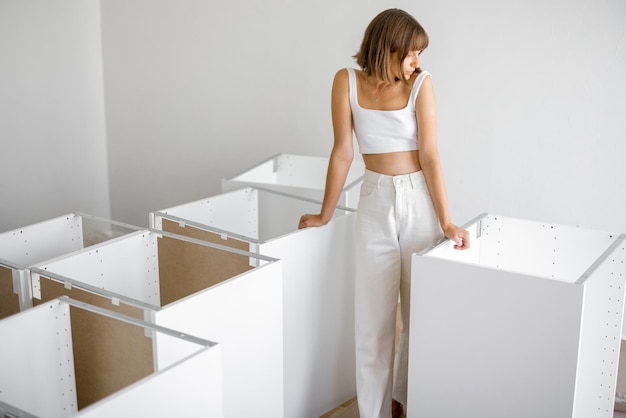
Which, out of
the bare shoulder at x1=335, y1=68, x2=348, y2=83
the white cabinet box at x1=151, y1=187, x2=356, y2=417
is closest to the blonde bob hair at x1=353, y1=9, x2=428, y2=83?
the bare shoulder at x1=335, y1=68, x2=348, y2=83

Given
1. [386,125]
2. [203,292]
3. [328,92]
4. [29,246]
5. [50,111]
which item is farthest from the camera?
[50,111]

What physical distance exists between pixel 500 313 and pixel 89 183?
11.1ft

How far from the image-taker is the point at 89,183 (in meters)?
4.80

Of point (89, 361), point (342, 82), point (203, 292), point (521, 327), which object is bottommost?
point (89, 361)

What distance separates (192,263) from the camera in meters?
2.52

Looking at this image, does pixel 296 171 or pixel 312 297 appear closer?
pixel 312 297

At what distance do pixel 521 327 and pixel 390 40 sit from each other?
909mm

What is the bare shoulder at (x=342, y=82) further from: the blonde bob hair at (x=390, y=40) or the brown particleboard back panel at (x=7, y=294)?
the brown particleboard back panel at (x=7, y=294)

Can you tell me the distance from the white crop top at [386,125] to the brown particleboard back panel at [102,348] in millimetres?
912

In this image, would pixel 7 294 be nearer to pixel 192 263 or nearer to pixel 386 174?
pixel 192 263

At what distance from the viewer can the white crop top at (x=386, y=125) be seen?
231 cm

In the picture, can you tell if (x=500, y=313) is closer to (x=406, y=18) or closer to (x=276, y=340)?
(x=276, y=340)

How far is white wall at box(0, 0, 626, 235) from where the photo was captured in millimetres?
3338

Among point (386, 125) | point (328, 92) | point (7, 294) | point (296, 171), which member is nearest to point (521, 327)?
point (386, 125)
